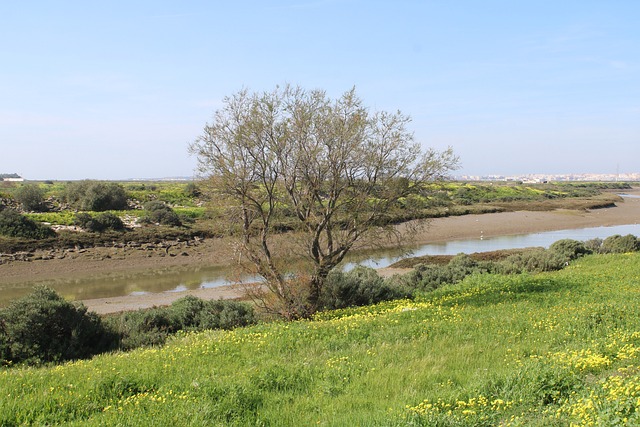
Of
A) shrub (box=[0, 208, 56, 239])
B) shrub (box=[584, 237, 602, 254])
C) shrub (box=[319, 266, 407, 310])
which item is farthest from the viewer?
shrub (box=[0, 208, 56, 239])

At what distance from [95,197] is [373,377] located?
44762mm

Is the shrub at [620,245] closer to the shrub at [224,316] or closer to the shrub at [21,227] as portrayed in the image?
the shrub at [224,316]

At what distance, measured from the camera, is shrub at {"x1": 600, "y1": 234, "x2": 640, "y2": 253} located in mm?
26406

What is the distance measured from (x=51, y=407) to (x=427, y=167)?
38.1ft

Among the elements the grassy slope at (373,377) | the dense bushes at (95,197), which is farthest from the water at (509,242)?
the dense bushes at (95,197)

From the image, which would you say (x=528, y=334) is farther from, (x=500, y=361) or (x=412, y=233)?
(x=412, y=233)

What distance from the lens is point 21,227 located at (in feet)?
118

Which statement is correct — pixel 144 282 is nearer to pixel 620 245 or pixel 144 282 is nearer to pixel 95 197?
pixel 95 197

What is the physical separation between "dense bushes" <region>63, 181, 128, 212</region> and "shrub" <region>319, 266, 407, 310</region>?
1378 inches

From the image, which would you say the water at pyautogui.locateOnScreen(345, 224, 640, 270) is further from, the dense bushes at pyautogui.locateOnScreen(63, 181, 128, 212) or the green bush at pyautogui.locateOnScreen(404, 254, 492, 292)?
the dense bushes at pyautogui.locateOnScreen(63, 181, 128, 212)

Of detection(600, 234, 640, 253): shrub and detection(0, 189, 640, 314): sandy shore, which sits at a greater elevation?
detection(600, 234, 640, 253): shrub

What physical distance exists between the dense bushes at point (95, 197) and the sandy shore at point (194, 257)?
40.8 ft

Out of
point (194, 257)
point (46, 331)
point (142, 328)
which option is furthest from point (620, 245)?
point (46, 331)

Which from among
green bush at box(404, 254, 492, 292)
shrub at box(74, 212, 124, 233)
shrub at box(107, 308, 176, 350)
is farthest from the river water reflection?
shrub at box(74, 212, 124, 233)
